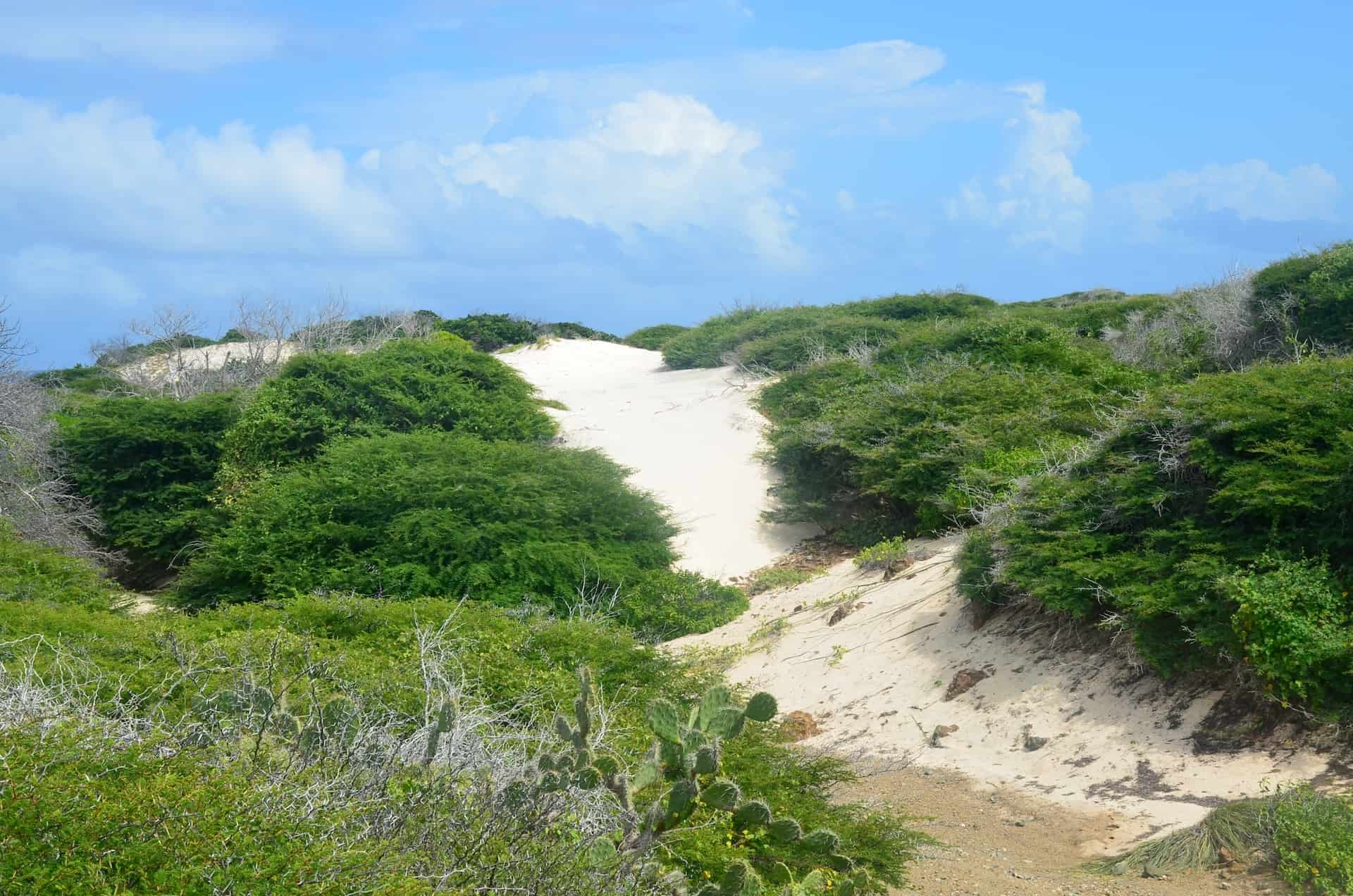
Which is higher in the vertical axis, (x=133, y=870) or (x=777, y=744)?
(x=133, y=870)

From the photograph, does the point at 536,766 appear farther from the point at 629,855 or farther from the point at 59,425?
the point at 59,425

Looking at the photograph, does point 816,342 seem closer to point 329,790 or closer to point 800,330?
point 800,330

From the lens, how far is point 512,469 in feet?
60.5

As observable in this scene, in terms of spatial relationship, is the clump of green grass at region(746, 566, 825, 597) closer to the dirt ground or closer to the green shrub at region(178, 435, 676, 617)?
the green shrub at region(178, 435, 676, 617)

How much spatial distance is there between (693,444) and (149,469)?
35.5 feet

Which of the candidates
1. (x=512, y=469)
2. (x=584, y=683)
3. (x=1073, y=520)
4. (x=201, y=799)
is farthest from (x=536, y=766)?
(x=512, y=469)

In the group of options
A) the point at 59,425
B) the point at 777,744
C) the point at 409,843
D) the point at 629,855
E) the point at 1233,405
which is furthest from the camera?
the point at 59,425

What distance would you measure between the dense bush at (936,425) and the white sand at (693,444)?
0.73 m

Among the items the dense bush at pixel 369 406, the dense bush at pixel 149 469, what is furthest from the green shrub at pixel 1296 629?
the dense bush at pixel 149 469

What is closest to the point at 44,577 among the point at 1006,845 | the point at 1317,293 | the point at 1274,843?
the point at 1006,845

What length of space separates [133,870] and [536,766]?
160 centimetres

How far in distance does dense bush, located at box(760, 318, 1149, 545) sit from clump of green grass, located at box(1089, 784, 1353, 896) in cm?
620

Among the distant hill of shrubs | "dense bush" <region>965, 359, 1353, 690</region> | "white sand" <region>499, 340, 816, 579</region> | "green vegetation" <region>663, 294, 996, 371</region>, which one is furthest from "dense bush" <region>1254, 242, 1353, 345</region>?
"dense bush" <region>965, 359, 1353, 690</region>

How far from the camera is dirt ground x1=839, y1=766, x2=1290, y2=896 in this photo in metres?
6.78
